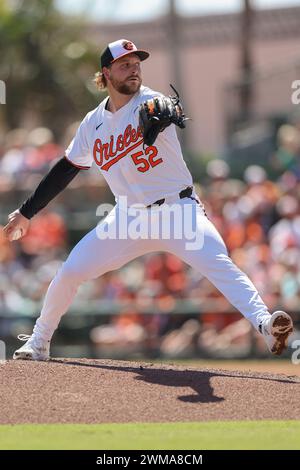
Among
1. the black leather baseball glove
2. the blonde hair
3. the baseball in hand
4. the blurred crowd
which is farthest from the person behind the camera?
the blurred crowd

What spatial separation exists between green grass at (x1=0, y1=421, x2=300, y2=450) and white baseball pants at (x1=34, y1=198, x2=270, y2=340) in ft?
3.13

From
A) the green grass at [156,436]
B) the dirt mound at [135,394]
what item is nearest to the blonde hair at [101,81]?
the dirt mound at [135,394]

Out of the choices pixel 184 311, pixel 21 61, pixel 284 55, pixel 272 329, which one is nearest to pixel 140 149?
pixel 272 329

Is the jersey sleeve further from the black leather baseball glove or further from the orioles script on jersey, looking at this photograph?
the black leather baseball glove

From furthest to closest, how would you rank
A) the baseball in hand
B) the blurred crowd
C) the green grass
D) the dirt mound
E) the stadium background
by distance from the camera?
the stadium background → the blurred crowd → the baseball in hand → the dirt mound → the green grass

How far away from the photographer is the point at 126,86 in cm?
734

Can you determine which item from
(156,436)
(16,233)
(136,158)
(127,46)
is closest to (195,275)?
(16,233)

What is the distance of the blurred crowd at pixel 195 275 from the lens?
13062 millimetres

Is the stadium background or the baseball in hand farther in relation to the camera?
the stadium background

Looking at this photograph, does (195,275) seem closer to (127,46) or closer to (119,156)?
(119,156)

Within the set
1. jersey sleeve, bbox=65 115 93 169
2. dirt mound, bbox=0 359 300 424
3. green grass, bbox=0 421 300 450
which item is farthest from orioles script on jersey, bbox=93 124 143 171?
green grass, bbox=0 421 300 450

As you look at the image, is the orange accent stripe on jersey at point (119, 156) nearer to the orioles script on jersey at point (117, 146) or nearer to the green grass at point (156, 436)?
the orioles script on jersey at point (117, 146)

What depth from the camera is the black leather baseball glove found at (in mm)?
6918

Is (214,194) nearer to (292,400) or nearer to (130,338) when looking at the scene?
(130,338)
